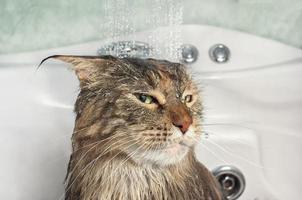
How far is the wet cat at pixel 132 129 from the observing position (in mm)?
728

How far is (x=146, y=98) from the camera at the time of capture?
747mm

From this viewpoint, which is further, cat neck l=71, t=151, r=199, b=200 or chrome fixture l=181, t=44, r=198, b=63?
chrome fixture l=181, t=44, r=198, b=63

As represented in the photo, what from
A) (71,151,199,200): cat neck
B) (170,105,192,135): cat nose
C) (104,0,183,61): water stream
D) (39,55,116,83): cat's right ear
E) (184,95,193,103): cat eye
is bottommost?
(71,151,199,200): cat neck

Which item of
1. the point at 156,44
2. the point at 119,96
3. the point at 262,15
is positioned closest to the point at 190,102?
the point at 119,96

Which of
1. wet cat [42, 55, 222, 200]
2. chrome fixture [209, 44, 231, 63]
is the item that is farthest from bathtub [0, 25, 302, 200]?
wet cat [42, 55, 222, 200]

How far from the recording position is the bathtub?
1195 mm

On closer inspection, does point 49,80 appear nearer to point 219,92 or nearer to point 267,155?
point 219,92

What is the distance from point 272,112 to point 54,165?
1.50 feet

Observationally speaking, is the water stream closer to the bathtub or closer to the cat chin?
the bathtub

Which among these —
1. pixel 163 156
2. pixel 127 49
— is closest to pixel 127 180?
pixel 163 156

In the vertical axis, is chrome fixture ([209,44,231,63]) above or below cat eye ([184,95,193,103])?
above

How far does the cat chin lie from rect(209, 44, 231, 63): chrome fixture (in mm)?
523

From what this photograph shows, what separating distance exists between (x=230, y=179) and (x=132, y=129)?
57 centimetres

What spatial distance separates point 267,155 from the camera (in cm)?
126
